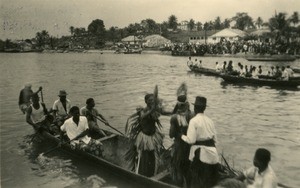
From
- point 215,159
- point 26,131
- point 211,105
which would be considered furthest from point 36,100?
point 211,105

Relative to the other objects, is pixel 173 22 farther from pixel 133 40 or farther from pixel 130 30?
pixel 133 40

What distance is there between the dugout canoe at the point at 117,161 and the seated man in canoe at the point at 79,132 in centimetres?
16

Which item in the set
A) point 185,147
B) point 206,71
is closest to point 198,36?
point 206,71

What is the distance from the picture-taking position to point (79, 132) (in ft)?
24.9

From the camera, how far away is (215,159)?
4.91m

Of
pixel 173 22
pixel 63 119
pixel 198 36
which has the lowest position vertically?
pixel 63 119

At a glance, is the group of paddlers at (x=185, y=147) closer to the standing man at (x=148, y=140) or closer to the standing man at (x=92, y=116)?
the standing man at (x=148, y=140)

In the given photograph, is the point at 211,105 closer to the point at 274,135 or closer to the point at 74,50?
the point at 274,135

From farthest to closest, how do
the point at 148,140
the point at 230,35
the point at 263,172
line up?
1. the point at 230,35
2. the point at 148,140
3. the point at 263,172

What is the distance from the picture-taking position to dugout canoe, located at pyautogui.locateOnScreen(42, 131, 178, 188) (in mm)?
5921

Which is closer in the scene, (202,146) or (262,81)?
(202,146)

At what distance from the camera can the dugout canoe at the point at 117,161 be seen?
5921 millimetres

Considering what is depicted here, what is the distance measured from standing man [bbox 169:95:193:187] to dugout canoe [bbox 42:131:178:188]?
245 millimetres

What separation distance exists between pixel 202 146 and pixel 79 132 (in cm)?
360
